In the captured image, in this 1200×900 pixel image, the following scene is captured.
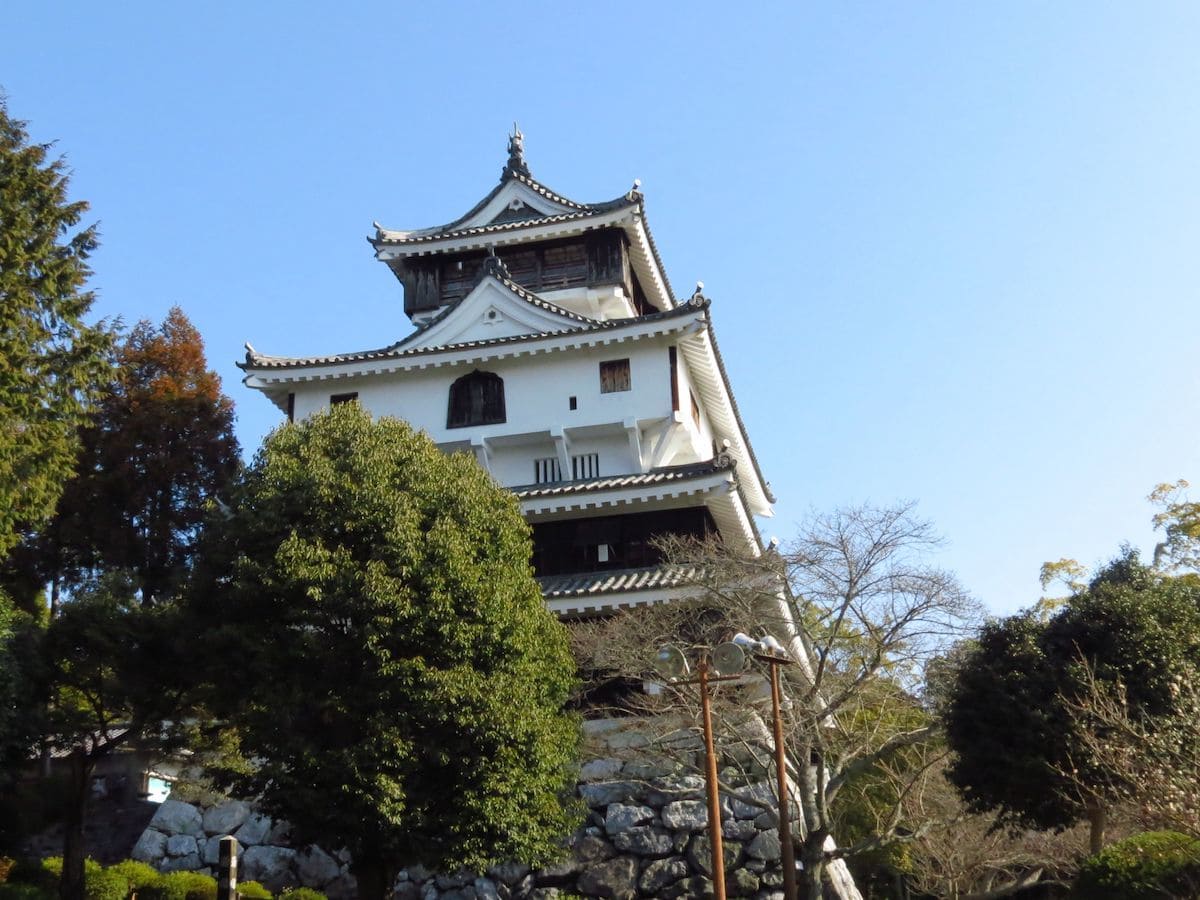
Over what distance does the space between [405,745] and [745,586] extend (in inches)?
272

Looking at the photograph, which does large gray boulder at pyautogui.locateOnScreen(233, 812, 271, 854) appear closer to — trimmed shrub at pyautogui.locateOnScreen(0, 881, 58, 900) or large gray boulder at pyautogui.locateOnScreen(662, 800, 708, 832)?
trimmed shrub at pyautogui.locateOnScreen(0, 881, 58, 900)

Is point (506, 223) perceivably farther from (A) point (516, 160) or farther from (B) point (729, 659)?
(B) point (729, 659)

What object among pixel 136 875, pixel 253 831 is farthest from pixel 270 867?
pixel 136 875

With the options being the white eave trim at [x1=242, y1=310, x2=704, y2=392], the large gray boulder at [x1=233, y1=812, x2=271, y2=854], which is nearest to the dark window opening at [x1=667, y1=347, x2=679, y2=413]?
the white eave trim at [x1=242, y1=310, x2=704, y2=392]

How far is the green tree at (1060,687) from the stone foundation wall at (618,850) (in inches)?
152

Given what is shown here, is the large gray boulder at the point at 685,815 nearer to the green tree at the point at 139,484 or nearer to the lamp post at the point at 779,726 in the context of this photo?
the lamp post at the point at 779,726

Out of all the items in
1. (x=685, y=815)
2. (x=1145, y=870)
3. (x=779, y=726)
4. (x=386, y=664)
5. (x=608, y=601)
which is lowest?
(x=1145, y=870)

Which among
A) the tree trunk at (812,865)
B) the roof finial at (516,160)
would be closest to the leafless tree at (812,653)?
the tree trunk at (812,865)

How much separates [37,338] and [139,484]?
11.9 meters

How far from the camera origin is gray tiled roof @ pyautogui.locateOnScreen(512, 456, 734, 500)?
25.3m

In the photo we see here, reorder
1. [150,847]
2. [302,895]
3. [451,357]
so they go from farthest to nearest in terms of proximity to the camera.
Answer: [451,357]
[150,847]
[302,895]

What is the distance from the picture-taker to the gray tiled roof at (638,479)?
2535cm

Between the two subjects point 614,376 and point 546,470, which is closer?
point 614,376

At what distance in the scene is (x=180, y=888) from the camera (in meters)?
21.7
